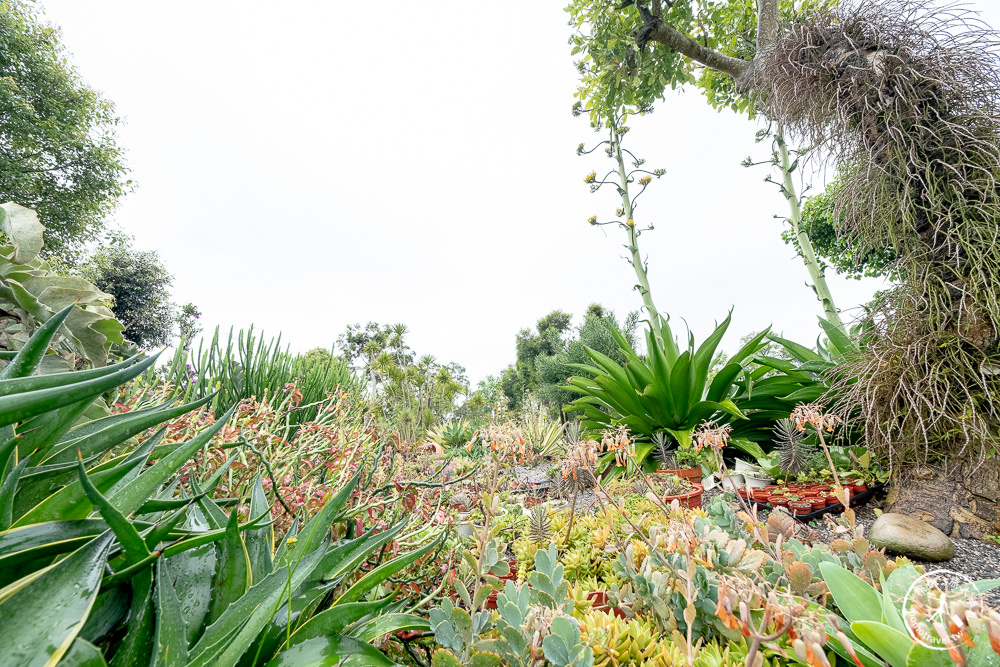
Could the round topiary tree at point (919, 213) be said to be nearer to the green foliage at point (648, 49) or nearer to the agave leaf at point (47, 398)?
the green foliage at point (648, 49)

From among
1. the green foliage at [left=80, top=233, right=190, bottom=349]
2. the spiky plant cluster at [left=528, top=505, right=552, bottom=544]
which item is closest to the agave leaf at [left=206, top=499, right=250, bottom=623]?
the spiky plant cluster at [left=528, top=505, right=552, bottom=544]

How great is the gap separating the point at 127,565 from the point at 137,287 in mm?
19183

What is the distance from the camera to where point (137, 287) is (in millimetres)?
14781

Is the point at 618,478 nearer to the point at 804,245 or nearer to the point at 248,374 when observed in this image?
the point at 248,374

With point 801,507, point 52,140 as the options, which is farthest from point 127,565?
point 52,140

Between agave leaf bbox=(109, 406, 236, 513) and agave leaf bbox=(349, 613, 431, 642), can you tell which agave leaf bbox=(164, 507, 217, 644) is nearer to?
agave leaf bbox=(109, 406, 236, 513)

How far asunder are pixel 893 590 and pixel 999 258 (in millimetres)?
2119

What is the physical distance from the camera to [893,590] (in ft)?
2.58

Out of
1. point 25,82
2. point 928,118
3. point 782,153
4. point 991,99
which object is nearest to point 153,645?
point 928,118

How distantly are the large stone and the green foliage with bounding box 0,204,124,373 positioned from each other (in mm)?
2719

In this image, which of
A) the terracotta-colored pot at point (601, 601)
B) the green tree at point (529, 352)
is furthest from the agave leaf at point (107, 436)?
the green tree at point (529, 352)

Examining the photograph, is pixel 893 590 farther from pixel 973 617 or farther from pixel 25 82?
pixel 25 82

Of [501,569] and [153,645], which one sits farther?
[501,569]

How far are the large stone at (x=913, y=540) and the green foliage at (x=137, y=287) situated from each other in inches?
715
